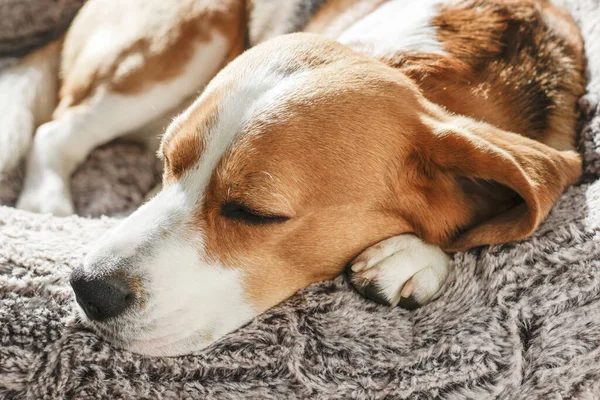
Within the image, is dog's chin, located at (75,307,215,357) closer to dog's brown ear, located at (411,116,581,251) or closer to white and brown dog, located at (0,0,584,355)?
white and brown dog, located at (0,0,584,355)

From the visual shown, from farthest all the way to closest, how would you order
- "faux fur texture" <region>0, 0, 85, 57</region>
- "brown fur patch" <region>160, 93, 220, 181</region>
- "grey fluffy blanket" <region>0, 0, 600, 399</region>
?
1. "faux fur texture" <region>0, 0, 85, 57</region>
2. "brown fur patch" <region>160, 93, 220, 181</region>
3. "grey fluffy blanket" <region>0, 0, 600, 399</region>

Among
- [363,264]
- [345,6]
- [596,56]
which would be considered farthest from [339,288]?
[345,6]

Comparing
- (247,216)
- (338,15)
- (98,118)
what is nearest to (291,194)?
(247,216)

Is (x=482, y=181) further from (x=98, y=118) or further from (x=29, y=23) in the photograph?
(x=29, y=23)

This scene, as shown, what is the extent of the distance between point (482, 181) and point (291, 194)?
0.51 meters

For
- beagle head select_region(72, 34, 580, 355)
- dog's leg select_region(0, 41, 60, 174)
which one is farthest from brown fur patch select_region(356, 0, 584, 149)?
dog's leg select_region(0, 41, 60, 174)

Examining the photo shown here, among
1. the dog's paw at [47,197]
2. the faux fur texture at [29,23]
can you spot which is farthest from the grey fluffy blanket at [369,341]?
the faux fur texture at [29,23]

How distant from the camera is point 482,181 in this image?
1.54 m

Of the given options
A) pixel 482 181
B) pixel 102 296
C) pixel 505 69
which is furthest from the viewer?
pixel 505 69

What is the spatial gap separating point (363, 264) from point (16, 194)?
147 cm

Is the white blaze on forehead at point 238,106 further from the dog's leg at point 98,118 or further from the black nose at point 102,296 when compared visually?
the dog's leg at point 98,118

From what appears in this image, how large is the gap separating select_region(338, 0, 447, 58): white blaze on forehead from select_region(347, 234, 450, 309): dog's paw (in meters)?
0.63

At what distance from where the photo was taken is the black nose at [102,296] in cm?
131

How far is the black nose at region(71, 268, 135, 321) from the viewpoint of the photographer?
4.31ft
